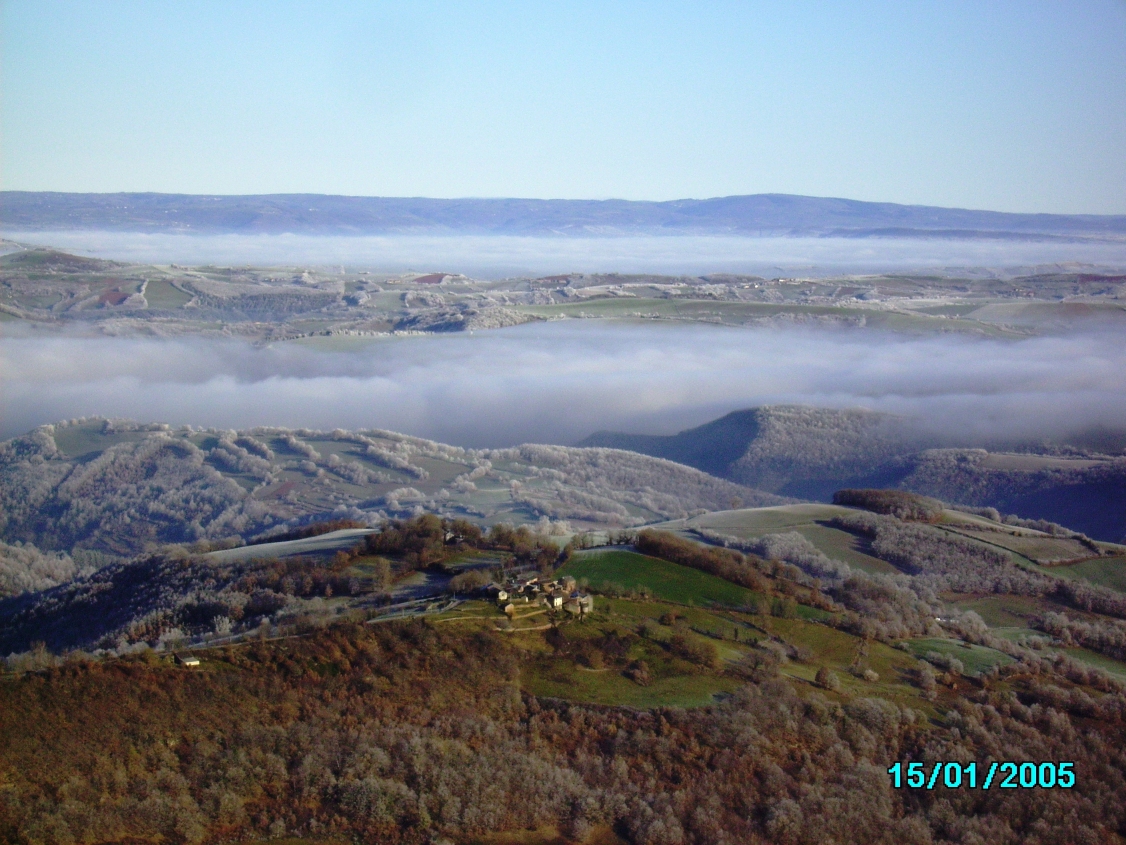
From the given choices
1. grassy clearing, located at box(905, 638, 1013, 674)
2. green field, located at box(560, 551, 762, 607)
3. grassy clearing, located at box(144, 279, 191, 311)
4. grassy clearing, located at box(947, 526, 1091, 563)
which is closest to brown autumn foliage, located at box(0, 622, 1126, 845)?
grassy clearing, located at box(905, 638, 1013, 674)

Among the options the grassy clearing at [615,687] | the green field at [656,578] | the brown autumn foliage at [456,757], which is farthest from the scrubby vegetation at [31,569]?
the grassy clearing at [615,687]

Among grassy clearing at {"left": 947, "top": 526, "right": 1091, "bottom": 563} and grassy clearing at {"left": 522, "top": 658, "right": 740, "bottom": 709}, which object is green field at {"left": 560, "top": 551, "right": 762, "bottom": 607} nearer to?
grassy clearing at {"left": 522, "top": 658, "right": 740, "bottom": 709}

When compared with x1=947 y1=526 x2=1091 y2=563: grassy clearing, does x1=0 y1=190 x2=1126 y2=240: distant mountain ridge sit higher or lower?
higher

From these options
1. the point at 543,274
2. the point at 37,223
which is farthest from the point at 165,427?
the point at 37,223

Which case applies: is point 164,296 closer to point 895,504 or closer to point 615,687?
point 895,504

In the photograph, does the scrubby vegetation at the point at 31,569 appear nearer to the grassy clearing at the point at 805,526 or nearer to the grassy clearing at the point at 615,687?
the grassy clearing at the point at 615,687

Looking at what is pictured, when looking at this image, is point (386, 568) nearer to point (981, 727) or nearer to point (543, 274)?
point (981, 727)
